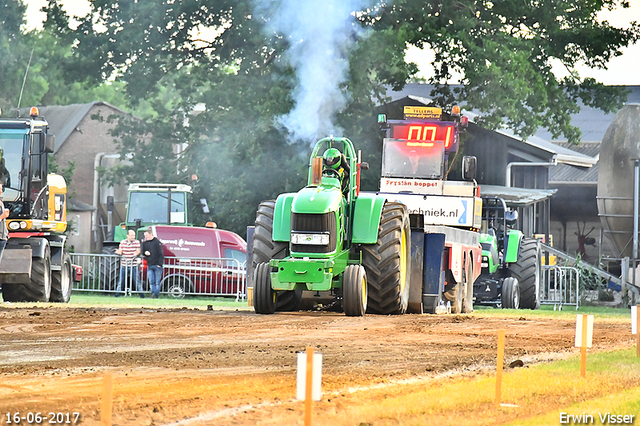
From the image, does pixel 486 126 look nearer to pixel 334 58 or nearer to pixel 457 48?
pixel 457 48

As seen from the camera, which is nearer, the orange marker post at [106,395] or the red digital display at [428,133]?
the orange marker post at [106,395]

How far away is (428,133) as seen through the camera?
2206 cm

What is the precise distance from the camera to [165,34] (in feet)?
110

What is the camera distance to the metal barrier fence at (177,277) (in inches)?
1142

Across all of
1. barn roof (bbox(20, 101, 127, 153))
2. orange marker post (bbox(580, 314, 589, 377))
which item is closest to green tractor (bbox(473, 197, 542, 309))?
orange marker post (bbox(580, 314, 589, 377))

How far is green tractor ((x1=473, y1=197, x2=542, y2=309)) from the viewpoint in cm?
2442

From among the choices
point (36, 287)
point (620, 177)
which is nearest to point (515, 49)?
point (620, 177)

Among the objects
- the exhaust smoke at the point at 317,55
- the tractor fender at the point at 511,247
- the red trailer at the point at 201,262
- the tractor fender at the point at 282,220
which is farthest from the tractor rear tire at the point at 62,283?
the tractor fender at the point at 511,247

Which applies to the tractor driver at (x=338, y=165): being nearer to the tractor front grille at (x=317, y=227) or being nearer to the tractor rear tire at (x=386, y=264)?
the tractor rear tire at (x=386, y=264)

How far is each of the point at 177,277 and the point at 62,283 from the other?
25.2 feet

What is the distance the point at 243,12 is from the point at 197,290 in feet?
26.9

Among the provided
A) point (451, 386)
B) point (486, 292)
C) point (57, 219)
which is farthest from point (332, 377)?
point (486, 292)

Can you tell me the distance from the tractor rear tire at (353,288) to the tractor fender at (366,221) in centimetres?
55

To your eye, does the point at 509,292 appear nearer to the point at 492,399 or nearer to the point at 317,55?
the point at 317,55
